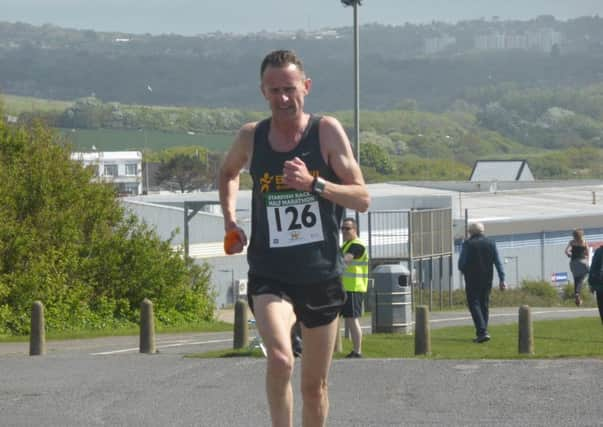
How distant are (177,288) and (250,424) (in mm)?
21339

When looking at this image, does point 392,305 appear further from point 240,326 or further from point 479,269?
point 240,326

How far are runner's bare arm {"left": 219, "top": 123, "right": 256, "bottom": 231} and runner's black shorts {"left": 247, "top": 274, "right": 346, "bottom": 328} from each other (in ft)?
1.23

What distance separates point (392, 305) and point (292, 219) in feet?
46.0

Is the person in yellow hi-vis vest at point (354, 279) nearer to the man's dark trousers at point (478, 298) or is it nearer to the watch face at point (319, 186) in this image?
the man's dark trousers at point (478, 298)

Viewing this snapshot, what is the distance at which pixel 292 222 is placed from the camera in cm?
723

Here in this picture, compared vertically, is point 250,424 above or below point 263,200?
below

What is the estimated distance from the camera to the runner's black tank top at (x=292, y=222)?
286 inches

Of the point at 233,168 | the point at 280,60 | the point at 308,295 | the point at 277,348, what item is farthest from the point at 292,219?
the point at 280,60

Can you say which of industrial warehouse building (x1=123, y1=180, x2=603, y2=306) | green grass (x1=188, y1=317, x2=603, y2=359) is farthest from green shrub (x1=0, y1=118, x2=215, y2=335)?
industrial warehouse building (x1=123, y1=180, x2=603, y2=306)

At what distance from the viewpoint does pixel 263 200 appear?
24.2 feet

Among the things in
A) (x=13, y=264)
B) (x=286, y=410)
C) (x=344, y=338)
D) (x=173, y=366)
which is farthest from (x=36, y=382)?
(x=13, y=264)

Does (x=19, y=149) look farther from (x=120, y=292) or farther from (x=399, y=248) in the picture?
(x=399, y=248)

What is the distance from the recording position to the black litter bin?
20844 millimetres

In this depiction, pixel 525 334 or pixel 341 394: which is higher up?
pixel 525 334
